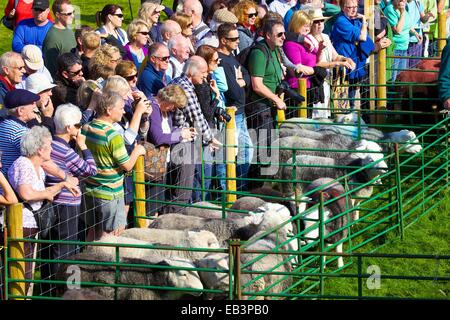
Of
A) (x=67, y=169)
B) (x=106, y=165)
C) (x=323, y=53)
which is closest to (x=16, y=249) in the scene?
(x=67, y=169)

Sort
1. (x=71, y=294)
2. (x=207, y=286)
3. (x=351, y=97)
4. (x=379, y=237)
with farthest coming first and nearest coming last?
(x=351, y=97), (x=379, y=237), (x=207, y=286), (x=71, y=294)

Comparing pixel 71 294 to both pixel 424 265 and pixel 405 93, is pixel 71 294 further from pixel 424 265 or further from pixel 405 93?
pixel 405 93

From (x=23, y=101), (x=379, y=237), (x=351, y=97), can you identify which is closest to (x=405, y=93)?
(x=351, y=97)

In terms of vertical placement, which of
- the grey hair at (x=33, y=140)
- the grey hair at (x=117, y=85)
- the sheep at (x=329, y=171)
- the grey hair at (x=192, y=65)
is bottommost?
the sheep at (x=329, y=171)

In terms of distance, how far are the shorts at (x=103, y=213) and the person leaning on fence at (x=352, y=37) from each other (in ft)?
21.5

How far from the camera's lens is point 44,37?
14.7 meters

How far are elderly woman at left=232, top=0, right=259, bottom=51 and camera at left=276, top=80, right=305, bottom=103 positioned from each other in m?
0.78

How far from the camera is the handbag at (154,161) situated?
12641 mm

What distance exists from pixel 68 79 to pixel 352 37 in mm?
6079

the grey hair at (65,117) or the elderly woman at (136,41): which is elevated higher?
the elderly woman at (136,41)

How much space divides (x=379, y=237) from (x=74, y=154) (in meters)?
3.92

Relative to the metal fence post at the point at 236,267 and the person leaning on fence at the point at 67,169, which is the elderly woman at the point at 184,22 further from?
the metal fence post at the point at 236,267

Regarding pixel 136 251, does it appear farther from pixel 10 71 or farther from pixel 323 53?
pixel 323 53

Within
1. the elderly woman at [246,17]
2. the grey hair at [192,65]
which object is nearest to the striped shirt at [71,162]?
the grey hair at [192,65]
